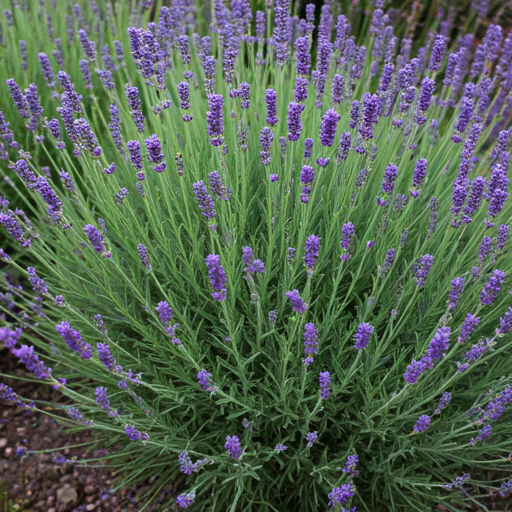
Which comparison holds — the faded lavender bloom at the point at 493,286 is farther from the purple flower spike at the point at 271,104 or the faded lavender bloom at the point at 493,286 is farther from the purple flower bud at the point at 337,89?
the purple flower bud at the point at 337,89

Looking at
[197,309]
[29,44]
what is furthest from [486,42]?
[29,44]

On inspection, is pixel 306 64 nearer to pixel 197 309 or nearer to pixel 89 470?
pixel 197 309

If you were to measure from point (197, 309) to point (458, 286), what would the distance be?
1113mm

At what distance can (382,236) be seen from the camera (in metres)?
2.15

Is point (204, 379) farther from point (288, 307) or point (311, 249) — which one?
point (288, 307)

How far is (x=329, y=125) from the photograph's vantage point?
5.46ft

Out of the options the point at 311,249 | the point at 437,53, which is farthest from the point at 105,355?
the point at 437,53

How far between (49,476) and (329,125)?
2351 millimetres

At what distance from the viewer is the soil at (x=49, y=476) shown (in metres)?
2.44

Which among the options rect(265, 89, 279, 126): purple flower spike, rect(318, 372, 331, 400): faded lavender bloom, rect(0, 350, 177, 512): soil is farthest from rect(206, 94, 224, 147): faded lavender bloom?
rect(0, 350, 177, 512): soil

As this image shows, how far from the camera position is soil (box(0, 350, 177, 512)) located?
2.44 metres

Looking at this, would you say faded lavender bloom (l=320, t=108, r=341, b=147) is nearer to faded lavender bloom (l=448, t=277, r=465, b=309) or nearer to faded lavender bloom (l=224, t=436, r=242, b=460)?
faded lavender bloom (l=448, t=277, r=465, b=309)

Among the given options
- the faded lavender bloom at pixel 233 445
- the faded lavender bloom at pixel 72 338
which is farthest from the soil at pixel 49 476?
the faded lavender bloom at pixel 72 338

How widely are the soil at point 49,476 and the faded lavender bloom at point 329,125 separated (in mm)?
1852
